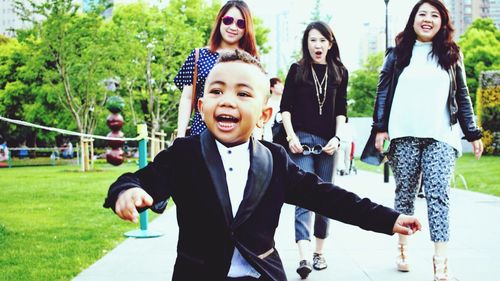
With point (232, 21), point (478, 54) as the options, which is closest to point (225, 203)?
point (232, 21)

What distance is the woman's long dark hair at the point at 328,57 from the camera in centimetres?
470

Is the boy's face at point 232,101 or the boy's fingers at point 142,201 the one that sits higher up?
the boy's face at point 232,101

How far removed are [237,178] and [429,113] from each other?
2.30 m

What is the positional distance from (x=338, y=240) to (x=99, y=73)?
20.5 m

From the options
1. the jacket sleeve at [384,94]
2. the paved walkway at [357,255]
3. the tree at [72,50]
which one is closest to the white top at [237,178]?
the paved walkway at [357,255]

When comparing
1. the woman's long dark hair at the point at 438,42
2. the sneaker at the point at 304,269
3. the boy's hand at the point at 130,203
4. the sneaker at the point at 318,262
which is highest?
the woman's long dark hair at the point at 438,42

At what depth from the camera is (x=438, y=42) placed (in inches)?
170

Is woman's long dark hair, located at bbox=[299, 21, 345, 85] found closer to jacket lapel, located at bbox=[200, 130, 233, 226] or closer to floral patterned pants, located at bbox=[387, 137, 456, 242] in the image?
floral patterned pants, located at bbox=[387, 137, 456, 242]

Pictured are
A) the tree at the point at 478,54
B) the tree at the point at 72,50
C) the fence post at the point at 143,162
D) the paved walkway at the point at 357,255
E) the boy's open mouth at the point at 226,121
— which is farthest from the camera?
the tree at the point at 478,54

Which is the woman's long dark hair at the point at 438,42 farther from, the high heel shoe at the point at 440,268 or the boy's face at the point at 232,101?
the boy's face at the point at 232,101

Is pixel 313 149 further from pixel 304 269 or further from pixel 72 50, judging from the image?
pixel 72 50

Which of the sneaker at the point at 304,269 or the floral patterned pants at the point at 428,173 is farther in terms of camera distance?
the sneaker at the point at 304,269

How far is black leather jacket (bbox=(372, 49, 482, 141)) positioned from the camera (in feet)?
14.0

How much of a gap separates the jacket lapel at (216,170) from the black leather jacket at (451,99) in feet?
7.96
